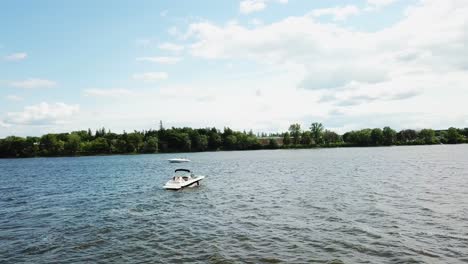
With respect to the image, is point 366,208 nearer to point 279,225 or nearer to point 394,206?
point 394,206

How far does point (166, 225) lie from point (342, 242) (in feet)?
43.0

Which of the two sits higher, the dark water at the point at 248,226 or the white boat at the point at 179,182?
the white boat at the point at 179,182

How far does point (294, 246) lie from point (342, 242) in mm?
2879

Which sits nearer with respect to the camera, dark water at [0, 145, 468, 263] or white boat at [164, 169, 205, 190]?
dark water at [0, 145, 468, 263]

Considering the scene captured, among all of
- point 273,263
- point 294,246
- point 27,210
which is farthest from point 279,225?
point 27,210

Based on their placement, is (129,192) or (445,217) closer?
(445,217)

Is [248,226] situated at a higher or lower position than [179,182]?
lower

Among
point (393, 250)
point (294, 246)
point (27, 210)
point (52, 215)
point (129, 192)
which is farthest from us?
point (129, 192)

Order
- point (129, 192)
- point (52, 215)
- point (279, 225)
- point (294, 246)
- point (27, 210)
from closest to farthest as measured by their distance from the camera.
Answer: point (294, 246), point (279, 225), point (52, 215), point (27, 210), point (129, 192)

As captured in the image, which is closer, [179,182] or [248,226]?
[248,226]

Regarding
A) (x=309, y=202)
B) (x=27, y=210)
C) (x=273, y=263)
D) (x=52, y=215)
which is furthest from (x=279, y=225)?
(x=27, y=210)

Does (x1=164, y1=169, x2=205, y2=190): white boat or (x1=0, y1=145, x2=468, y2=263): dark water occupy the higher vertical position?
(x1=164, y1=169, x2=205, y2=190): white boat

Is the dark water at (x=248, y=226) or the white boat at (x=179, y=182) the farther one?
the white boat at (x=179, y=182)

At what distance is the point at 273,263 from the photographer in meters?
18.1
